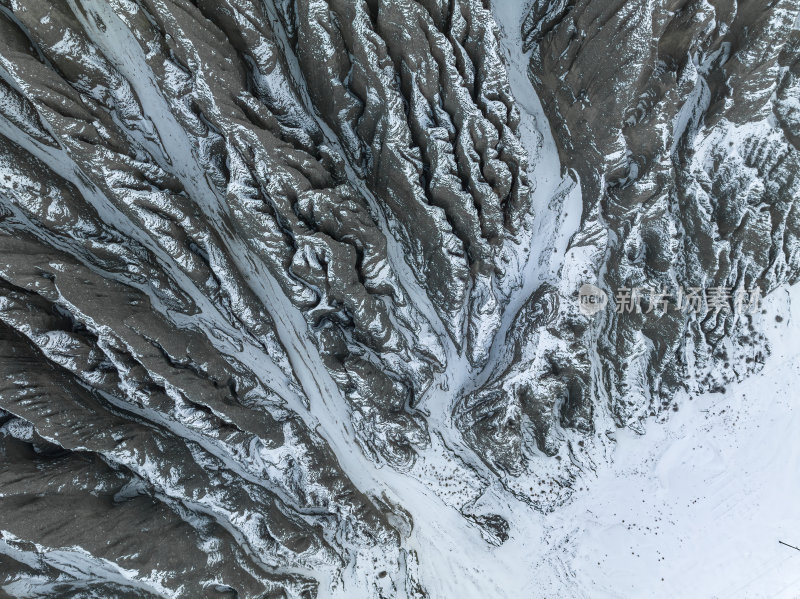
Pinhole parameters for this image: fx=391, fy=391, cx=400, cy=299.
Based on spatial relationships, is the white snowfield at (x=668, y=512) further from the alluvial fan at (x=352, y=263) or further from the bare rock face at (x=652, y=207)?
the bare rock face at (x=652, y=207)

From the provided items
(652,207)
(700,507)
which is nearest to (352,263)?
(652,207)

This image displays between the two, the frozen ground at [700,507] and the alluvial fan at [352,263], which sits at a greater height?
the alluvial fan at [352,263]

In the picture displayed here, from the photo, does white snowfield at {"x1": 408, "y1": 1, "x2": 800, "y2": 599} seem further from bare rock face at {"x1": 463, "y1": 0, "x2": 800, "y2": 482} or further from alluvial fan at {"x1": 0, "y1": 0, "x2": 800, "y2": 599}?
bare rock face at {"x1": 463, "y1": 0, "x2": 800, "y2": 482}

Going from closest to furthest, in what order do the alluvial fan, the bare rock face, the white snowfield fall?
the alluvial fan
the bare rock face
the white snowfield

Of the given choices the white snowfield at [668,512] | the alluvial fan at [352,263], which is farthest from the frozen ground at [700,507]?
the alluvial fan at [352,263]

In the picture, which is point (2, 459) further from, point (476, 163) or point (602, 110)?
point (602, 110)

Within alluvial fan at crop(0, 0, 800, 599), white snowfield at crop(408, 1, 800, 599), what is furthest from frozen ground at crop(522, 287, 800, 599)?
alluvial fan at crop(0, 0, 800, 599)

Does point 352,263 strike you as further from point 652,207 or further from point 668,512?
point 668,512

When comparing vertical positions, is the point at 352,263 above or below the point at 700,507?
above
